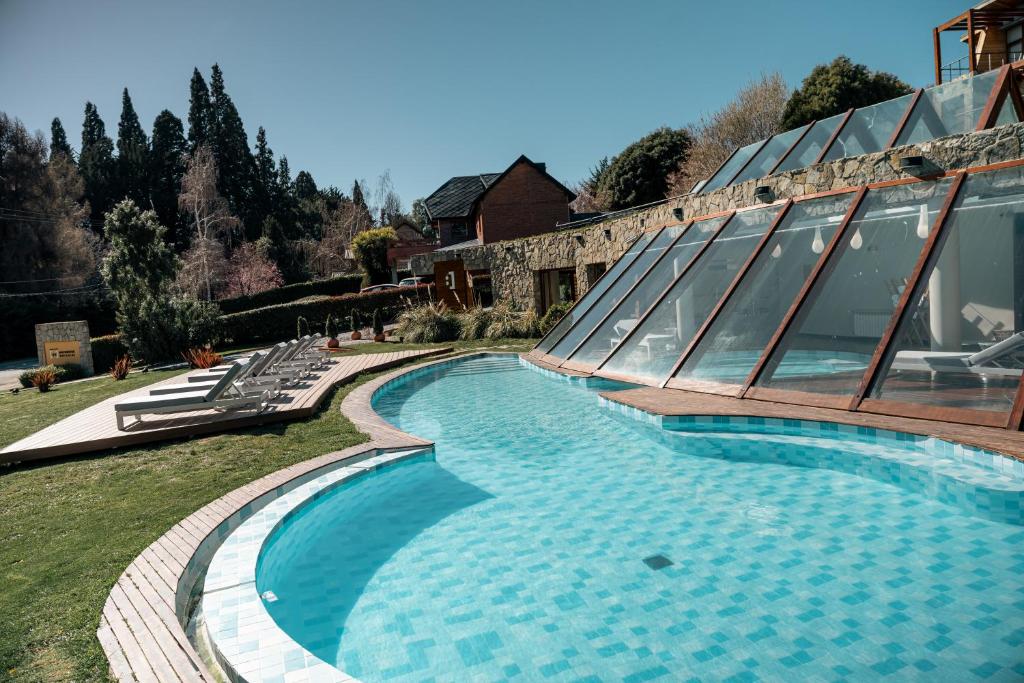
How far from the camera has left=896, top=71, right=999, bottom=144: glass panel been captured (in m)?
9.92

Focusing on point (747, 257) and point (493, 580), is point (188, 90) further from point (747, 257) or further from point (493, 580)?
point (493, 580)

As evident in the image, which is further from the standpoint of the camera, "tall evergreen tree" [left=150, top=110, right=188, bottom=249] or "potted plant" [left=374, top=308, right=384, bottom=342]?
"tall evergreen tree" [left=150, top=110, right=188, bottom=249]

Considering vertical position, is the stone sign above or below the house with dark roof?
below

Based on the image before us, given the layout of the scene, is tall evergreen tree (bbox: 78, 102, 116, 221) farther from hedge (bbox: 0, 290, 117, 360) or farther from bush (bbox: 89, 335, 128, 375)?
bush (bbox: 89, 335, 128, 375)

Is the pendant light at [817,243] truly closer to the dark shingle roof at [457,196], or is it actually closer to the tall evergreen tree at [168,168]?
the dark shingle roof at [457,196]

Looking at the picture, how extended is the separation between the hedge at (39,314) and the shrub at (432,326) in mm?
21381

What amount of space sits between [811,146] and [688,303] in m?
4.80

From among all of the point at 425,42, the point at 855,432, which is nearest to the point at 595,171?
the point at 425,42

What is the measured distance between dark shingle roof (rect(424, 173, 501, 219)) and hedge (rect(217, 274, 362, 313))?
1007cm

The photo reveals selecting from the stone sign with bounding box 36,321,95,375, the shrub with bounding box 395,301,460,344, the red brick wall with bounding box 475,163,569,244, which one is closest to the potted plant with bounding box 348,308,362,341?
the shrub with bounding box 395,301,460,344

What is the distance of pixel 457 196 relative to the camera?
130ft

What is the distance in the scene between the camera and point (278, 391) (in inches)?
445

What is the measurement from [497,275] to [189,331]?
10992 millimetres

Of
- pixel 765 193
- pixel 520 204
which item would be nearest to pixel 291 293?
pixel 520 204
